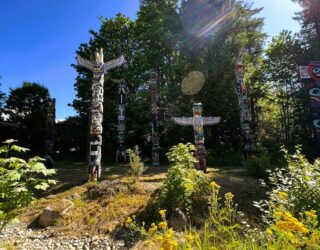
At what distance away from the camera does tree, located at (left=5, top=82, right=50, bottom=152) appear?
2722cm

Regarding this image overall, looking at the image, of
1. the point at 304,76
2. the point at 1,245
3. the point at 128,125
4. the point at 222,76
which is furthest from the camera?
the point at 128,125

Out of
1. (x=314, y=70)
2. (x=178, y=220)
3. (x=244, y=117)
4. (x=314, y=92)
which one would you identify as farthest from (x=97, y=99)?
(x=314, y=70)

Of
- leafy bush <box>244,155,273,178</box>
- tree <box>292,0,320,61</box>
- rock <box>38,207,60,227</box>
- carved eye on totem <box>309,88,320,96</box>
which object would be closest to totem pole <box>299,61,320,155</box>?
carved eye on totem <box>309,88,320,96</box>

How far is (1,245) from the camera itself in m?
5.64

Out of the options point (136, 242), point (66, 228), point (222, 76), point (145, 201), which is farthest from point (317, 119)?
point (66, 228)

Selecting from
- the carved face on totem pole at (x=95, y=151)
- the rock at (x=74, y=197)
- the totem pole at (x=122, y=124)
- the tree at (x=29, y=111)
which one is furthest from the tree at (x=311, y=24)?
the tree at (x=29, y=111)

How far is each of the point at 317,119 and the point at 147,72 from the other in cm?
1260

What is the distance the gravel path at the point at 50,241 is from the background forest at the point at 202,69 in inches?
497

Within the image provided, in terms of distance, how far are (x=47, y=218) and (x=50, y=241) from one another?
1091mm

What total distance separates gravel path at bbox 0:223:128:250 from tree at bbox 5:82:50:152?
22.3m

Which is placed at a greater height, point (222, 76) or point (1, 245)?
point (222, 76)

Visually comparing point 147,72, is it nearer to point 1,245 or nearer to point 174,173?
point 174,173

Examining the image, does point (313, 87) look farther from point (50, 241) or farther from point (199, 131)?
point (50, 241)

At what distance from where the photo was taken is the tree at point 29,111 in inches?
1072
